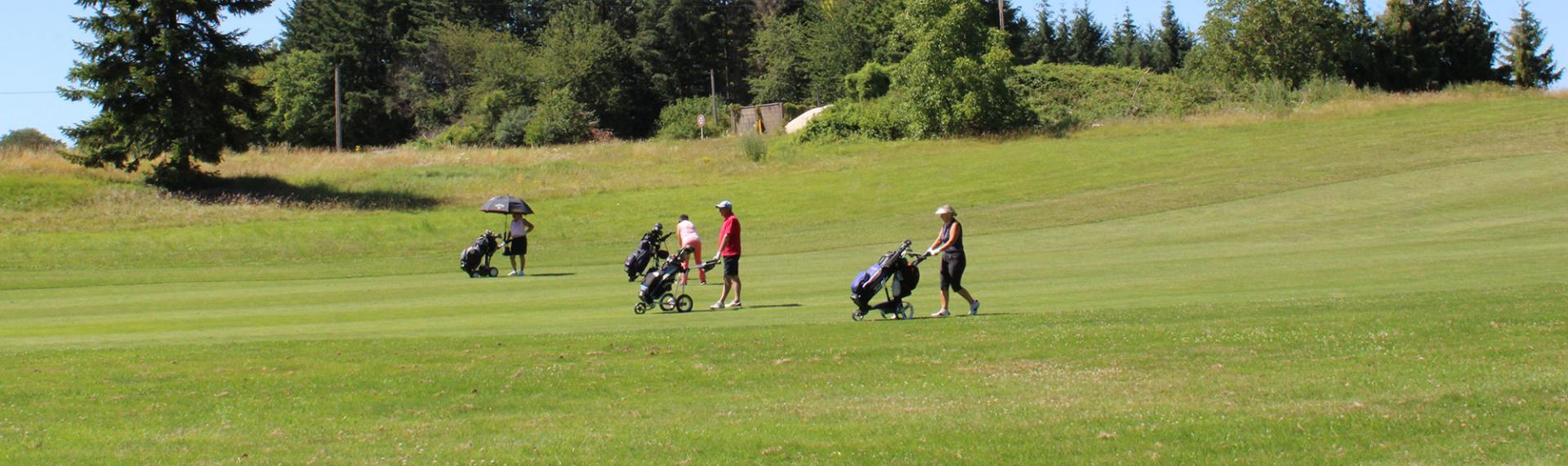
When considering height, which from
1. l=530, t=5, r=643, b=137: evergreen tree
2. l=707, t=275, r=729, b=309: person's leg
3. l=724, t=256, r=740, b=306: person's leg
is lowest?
l=707, t=275, r=729, b=309: person's leg

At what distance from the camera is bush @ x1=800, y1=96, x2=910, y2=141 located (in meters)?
64.3

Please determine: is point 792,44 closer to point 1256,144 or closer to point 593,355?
point 1256,144

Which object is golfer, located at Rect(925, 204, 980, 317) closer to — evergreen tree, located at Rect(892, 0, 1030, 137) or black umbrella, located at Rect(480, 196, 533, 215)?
black umbrella, located at Rect(480, 196, 533, 215)

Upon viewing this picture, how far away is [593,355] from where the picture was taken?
1321 cm

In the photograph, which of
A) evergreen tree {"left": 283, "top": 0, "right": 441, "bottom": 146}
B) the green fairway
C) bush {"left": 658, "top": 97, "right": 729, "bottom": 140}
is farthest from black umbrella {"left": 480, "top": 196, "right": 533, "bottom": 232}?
evergreen tree {"left": 283, "top": 0, "right": 441, "bottom": 146}

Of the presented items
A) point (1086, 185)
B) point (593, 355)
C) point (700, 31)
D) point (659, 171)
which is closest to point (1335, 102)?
point (1086, 185)

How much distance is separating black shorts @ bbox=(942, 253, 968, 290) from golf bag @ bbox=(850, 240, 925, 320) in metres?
0.38

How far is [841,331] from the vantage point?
15172 mm

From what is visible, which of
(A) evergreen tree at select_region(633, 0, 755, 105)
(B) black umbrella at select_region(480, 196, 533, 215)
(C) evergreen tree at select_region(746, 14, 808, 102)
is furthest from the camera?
(A) evergreen tree at select_region(633, 0, 755, 105)

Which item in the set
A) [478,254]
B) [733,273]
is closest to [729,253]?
[733,273]

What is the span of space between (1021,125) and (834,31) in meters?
34.9

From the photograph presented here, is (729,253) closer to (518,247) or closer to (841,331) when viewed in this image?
(841,331)

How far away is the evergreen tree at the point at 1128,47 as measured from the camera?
109750mm

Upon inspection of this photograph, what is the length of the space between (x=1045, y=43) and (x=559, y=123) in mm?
41668
